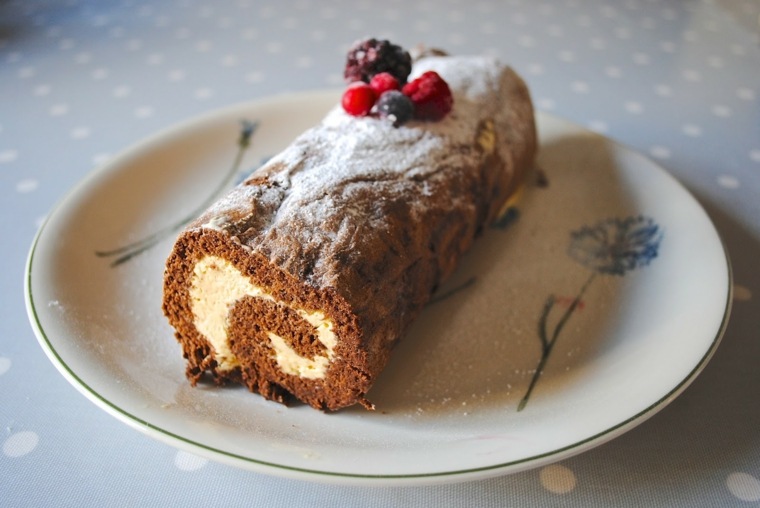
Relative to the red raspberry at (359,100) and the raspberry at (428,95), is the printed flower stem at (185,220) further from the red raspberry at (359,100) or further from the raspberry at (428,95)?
the raspberry at (428,95)

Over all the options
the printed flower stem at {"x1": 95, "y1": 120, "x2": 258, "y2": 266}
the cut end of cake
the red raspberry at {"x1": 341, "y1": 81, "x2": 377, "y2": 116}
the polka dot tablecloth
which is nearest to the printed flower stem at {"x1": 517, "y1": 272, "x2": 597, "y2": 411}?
the polka dot tablecloth

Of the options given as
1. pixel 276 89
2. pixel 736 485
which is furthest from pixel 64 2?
pixel 736 485

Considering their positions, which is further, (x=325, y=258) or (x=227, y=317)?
(x=227, y=317)

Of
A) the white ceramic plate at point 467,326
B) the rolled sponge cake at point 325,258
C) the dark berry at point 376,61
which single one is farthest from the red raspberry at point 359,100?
the white ceramic plate at point 467,326

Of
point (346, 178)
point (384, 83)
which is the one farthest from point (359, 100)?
point (346, 178)

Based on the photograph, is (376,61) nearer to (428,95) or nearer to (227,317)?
(428,95)

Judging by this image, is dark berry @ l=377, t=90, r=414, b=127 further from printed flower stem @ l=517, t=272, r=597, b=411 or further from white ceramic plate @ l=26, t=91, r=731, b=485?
printed flower stem @ l=517, t=272, r=597, b=411
